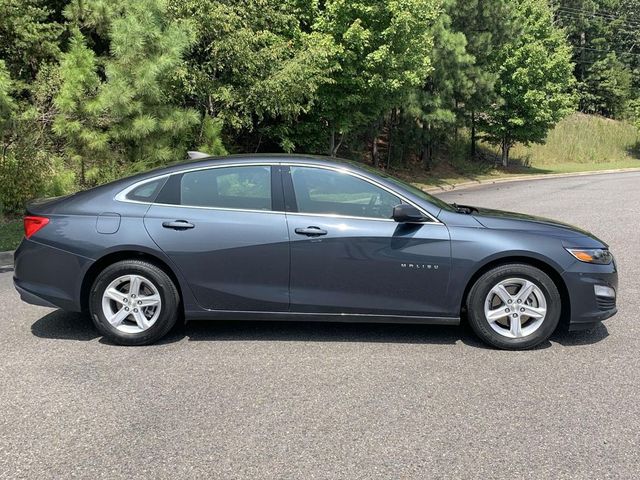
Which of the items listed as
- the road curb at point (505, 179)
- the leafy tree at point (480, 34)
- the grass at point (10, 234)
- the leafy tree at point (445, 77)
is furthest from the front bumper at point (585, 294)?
the leafy tree at point (480, 34)

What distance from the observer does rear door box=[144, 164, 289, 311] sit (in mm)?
4383

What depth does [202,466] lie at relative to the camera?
112 inches

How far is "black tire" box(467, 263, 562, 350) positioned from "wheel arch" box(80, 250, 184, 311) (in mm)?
2392

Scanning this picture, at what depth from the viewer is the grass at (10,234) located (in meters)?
7.98

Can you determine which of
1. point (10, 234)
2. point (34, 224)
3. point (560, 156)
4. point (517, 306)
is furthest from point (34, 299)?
point (560, 156)

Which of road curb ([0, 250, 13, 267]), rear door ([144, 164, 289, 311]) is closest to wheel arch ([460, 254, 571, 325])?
rear door ([144, 164, 289, 311])

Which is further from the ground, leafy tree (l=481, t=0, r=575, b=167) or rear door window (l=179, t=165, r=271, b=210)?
leafy tree (l=481, t=0, r=575, b=167)

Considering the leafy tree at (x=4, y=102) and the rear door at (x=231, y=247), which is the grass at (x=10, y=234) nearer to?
the leafy tree at (x=4, y=102)

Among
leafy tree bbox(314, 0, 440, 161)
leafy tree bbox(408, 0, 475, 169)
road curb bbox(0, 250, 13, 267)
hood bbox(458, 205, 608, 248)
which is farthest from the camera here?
leafy tree bbox(408, 0, 475, 169)

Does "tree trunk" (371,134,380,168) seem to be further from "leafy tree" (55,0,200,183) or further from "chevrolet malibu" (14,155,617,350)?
"chevrolet malibu" (14,155,617,350)

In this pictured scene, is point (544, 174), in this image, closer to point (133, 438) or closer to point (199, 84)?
point (199, 84)

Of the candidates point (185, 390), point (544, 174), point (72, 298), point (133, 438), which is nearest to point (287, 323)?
point (185, 390)

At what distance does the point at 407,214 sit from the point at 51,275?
294 centimetres

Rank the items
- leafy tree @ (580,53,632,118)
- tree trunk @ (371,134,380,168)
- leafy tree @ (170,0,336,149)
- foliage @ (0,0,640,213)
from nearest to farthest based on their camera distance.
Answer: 1. foliage @ (0,0,640,213)
2. leafy tree @ (170,0,336,149)
3. tree trunk @ (371,134,380,168)
4. leafy tree @ (580,53,632,118)
